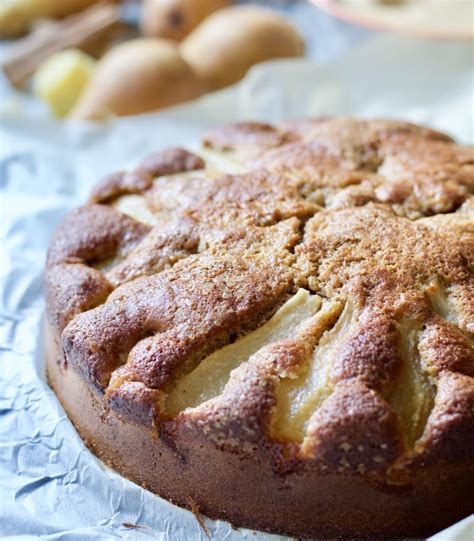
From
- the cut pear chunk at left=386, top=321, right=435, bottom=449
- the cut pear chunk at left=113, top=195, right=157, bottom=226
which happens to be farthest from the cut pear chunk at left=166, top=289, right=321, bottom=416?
the cut pear chunk at left=113, top=195, right=157, bottom=226

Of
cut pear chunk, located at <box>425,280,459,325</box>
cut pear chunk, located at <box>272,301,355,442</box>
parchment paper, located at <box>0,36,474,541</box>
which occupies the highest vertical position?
cut pear chunk, located at <box>425,280,459,325</box>

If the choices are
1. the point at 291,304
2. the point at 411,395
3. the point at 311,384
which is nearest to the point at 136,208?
the point at 291,304

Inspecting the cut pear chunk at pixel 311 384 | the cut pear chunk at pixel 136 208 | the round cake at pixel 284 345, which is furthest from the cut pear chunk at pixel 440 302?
the cut pear chunk at pixel 136 208

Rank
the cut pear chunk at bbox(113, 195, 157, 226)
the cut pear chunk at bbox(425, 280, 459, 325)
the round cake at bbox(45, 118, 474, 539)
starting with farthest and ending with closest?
the cut pear chunk at bbox(113, 195, 157, 226) → the cut pear chunk at bbox(425, 280, 459, 325) → the round cake at bbox(45, 118, 474, 539)

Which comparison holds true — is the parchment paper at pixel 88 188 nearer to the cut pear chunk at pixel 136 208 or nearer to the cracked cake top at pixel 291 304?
the cracked cake top at pixel 291 304

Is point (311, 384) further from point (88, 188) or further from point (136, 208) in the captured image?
point (88, 188)

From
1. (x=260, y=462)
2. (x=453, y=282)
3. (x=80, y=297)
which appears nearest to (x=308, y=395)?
(x=260, y=462)

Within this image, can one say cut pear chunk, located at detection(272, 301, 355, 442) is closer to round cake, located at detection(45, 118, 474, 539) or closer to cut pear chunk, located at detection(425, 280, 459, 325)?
round cake, located at detection(45, 118, 474, 539)

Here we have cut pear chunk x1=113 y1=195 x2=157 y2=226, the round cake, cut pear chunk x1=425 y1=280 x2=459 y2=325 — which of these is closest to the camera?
the round cake
